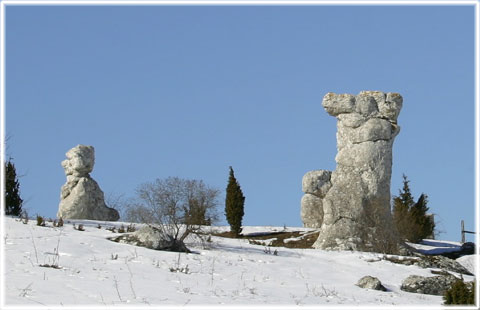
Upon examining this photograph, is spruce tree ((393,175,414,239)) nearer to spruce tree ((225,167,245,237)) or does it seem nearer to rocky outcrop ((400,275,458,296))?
spruce tree ((225,167,245,237))

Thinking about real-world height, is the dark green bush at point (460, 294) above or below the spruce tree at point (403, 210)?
below

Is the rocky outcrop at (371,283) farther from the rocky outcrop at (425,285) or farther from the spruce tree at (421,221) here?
the spruce tree at (421,221)

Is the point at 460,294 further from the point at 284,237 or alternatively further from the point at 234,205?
the point at 234,205

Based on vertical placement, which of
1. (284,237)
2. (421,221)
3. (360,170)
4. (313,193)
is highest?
(313,193)

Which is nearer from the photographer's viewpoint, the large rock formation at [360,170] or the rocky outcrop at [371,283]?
the rocky outcrop at [371,283]

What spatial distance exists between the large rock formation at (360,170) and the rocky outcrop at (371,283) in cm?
989

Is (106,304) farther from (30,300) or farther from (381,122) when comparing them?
(381,122)

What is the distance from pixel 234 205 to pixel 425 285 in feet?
58.6

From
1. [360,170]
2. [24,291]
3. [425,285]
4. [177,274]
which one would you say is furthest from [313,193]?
[24,291]

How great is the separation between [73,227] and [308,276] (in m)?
7.52

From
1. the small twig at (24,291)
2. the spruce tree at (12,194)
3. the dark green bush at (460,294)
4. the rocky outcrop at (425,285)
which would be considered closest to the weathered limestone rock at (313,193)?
the spruce tree at (12,194)

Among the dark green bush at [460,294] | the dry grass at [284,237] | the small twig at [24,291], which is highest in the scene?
the dry grass at [284,237]

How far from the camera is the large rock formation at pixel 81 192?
112 feet

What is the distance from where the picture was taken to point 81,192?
113 ft
